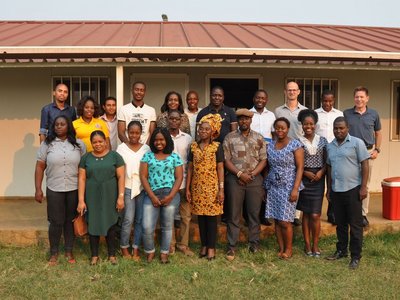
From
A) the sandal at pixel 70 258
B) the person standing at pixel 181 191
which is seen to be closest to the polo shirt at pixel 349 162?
the person standing at pixel 181 191

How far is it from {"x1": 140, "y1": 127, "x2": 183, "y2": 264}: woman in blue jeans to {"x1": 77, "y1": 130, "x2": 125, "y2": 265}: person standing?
25cm

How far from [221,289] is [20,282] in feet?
6.23

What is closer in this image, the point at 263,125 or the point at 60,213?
the point at 60,213

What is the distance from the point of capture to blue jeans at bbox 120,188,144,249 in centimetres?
427

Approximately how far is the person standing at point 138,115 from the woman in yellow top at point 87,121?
0.25 m

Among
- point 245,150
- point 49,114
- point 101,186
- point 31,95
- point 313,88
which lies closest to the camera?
point 101,186

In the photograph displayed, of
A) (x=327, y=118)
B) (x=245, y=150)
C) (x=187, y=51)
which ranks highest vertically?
(x=187, y=51)

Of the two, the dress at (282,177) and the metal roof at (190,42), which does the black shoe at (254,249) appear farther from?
the metal roof at (190,42)

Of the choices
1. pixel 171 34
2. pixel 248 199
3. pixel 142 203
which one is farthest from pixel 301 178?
pixel 171 34

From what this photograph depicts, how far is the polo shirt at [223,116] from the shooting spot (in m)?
4.68

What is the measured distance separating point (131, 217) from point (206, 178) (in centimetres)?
88

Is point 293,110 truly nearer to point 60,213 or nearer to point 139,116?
point 139,116

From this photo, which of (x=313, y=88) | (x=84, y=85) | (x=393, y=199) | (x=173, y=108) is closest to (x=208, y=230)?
(x=173, y=108)

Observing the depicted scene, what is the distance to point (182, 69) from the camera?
23.1 feet
